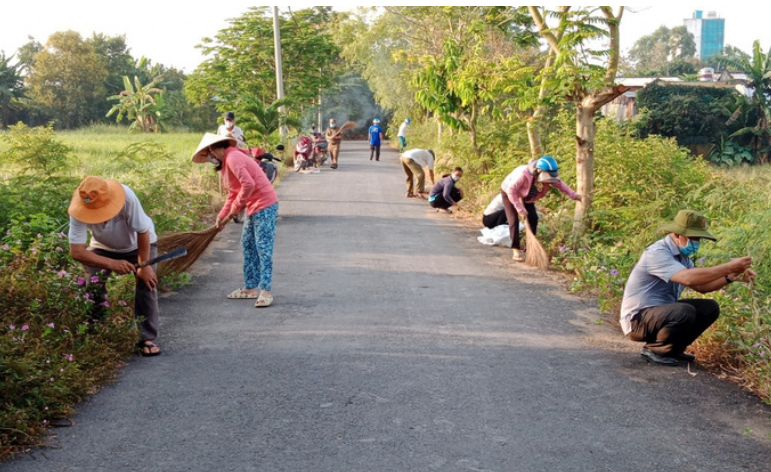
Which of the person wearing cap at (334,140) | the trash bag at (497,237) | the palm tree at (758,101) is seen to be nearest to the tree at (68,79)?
the person wearing cap at (334,140)

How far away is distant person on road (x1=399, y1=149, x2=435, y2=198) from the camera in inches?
669

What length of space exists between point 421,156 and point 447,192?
2484mm

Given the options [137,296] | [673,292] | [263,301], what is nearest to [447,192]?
[263,301]

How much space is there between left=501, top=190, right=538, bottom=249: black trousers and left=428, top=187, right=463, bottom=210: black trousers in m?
3.91

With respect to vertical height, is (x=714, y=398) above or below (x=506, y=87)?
below

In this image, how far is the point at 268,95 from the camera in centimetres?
3366

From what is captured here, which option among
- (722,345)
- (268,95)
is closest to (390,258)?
(722,345)

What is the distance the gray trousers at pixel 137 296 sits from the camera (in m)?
6.27

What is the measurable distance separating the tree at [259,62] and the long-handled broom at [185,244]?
22.9 m

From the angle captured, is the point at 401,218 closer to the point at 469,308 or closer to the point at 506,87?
the point at 506,87

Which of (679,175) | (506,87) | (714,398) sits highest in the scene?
(506,87)

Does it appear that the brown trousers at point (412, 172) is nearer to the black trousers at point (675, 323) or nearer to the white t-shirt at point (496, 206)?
the white t-shirt at point (496, 206)

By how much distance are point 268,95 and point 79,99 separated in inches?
1159

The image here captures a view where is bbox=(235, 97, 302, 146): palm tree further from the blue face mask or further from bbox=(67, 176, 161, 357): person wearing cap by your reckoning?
the blue face mask
